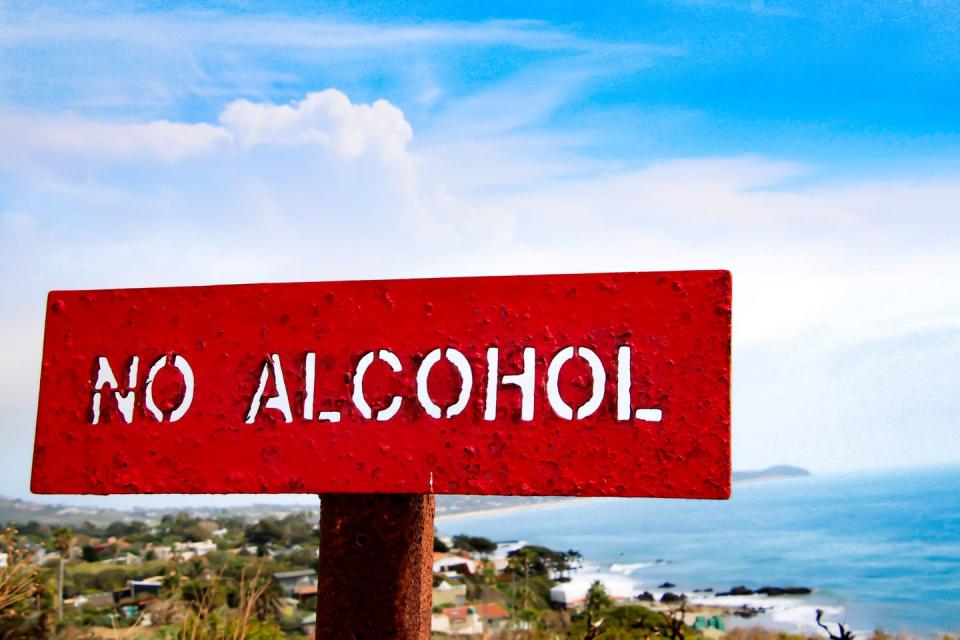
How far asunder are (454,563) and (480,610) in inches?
53.3

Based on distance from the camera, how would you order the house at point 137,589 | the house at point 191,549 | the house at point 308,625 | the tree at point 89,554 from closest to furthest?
the house at point 308,625 < the house at point 137,589 < the house at point 191,549 < the tree at point 89,554

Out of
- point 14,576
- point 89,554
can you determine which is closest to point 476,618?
point 14,576

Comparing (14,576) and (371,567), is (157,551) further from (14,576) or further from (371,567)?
(371,567)

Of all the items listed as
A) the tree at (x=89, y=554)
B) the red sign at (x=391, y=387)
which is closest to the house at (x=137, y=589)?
the tree at (x=89, y=554)

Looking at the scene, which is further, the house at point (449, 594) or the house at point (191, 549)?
the house at point (191, 549)

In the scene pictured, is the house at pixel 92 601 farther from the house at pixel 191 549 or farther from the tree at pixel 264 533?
the tree at pixel 264 533

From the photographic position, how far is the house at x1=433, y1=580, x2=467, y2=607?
8.55 m

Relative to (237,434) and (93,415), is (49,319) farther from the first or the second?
(237,434)

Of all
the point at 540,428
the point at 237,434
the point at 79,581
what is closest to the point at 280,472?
the point at 237,434

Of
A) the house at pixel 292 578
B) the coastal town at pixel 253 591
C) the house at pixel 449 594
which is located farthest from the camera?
the house at pixel 292 578

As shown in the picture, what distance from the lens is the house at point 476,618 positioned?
21.2 ft

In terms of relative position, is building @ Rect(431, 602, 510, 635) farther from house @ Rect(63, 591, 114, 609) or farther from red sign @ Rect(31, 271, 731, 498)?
house @ Rect(63, 591, 114, 609)

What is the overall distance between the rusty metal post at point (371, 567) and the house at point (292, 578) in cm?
674

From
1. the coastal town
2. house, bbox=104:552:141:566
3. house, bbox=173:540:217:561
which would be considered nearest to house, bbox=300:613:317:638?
the coastal town
